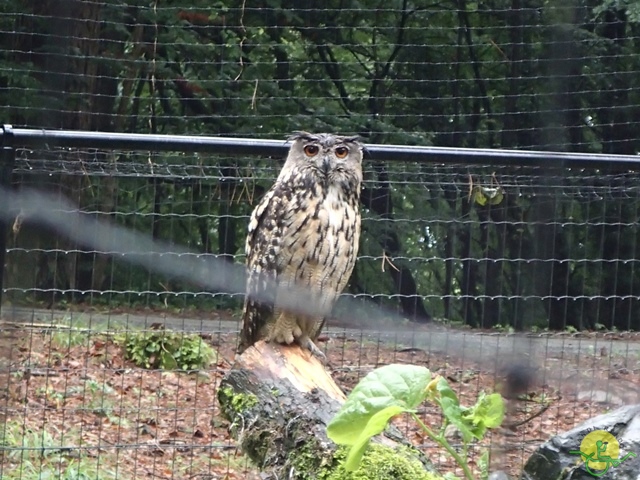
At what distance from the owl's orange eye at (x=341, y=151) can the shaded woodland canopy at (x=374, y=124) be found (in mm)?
378

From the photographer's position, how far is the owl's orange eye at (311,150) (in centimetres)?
359

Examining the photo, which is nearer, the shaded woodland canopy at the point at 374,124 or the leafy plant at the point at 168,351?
the shaded woodland canopy at the point at 374,124

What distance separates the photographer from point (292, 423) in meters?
2.68

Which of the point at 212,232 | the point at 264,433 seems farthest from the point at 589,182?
the point at 264,433

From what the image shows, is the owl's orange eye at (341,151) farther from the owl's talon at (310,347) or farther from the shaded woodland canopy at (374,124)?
the owl's talon at (310,347)

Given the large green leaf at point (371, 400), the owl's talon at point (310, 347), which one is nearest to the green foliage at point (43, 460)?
the owl's talon at point (310, 347)

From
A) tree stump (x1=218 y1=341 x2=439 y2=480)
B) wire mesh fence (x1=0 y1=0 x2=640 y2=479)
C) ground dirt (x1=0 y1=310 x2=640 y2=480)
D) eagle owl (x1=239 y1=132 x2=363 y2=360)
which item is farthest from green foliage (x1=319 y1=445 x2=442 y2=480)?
ground dirt (x1=0 y1=310 x2=640 y2=480)

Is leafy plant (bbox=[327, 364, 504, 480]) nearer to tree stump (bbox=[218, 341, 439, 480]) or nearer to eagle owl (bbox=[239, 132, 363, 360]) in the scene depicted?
tree stump (bbox=[218, 341, 439, 480])

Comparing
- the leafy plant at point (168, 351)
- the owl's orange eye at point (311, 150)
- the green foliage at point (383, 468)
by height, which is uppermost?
the owl's orange eye at point (311, 150)

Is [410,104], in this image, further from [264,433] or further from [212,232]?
[264,433]

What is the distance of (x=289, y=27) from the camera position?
707 cm

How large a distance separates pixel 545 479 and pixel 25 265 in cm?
190

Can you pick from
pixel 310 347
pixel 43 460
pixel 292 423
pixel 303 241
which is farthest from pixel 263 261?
pixel 43 460

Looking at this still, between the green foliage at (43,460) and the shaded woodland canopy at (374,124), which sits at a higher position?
the shaded woodland canopy at (374,124)
